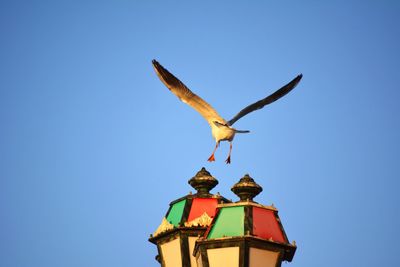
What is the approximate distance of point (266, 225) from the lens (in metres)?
12.0

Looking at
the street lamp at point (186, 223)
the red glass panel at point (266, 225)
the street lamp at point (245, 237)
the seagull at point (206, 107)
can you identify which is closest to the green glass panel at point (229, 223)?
the street lamp at point (245, 237)

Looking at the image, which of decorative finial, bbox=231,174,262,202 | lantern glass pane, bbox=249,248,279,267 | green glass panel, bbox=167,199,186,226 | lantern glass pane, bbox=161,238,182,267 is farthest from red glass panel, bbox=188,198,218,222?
lantern glass pane, bbox=249,248,279,267

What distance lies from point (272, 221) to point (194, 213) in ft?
4.90

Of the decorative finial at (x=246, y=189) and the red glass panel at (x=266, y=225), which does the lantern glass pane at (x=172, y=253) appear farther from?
the red glass panel at (x=266, y=225)

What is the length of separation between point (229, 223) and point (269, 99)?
5608mm

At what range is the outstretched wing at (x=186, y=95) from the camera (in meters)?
16.4

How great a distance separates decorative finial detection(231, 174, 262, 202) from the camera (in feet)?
40.3

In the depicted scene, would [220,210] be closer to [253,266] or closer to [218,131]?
[253,266]

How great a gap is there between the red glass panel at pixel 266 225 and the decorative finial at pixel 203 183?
1700 millimetres

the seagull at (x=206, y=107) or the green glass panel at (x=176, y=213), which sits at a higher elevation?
the seagull at (x=206, y=107)

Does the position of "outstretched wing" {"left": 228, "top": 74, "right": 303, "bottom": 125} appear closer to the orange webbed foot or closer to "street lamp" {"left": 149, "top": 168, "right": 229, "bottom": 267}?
the orange webbed foot

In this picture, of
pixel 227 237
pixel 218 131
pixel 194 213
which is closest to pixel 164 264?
pixel 194 213

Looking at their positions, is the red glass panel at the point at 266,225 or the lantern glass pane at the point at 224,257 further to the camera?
the red glass panel at the point at 266,225

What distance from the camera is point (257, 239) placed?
11.6m
